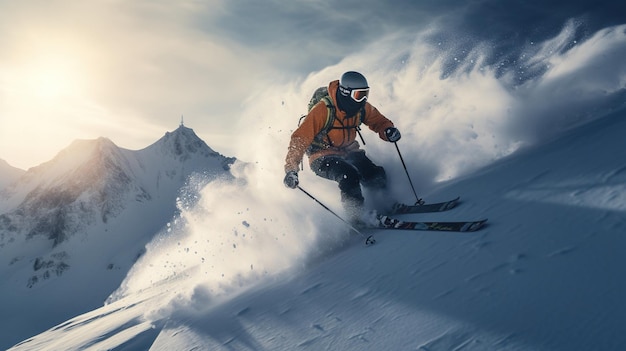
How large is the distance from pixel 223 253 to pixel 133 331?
2167mm

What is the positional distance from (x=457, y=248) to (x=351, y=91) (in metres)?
4.15

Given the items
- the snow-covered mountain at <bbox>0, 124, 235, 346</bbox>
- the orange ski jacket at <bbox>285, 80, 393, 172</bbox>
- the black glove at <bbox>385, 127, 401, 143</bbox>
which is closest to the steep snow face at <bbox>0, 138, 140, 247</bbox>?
the snow-covered mountain at <bbox>0, 124, 235, 346</bbox>

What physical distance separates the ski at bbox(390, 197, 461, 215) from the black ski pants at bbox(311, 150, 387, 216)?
634 mm

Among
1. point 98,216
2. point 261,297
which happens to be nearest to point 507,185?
point 261,297

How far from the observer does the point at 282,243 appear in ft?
20.7

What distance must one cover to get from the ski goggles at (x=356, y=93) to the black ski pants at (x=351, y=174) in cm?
116

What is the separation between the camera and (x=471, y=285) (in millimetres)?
2826

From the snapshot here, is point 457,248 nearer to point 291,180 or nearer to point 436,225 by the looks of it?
point 436,225

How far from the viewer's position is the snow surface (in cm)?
237

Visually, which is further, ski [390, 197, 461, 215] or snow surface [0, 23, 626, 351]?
ski [390, 197, 461, 215]

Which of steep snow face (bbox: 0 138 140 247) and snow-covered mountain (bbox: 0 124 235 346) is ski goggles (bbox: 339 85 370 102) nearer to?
snow-covered mountain (bbox: 0 124 235 346)

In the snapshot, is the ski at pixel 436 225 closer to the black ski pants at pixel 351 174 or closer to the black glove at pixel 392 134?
the black ski pants at pixel 351 174

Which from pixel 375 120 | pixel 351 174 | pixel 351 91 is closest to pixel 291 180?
pixel 351 174

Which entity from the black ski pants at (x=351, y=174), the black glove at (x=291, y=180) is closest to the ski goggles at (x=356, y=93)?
the black ski pants at (x=351, y=174)
